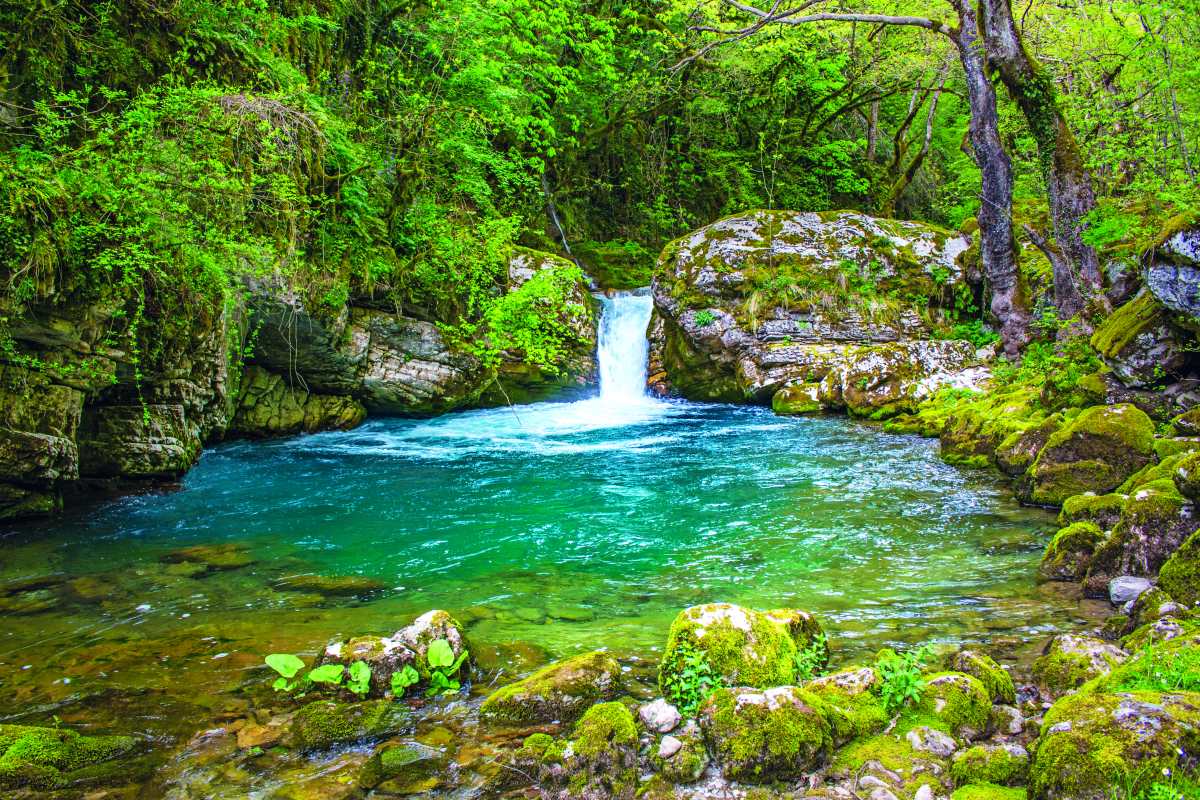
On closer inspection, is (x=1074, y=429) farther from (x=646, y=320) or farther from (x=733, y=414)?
(x=646, y=320)

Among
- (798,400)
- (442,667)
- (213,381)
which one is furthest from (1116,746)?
(798,400)

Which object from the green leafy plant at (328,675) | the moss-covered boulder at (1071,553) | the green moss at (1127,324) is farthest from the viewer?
the green moss at (1127,324)

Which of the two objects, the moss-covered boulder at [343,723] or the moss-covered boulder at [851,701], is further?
the moss-covered boulder at [343,723]

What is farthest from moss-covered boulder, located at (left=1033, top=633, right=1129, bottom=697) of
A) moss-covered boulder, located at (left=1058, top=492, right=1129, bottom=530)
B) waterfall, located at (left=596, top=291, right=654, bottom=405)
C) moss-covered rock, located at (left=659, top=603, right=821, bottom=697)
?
waterfall, located at (left=596, top=291, right=654, bottom=405)

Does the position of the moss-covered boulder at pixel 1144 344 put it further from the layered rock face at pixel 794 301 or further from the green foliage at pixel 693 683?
the green foliage at pixel 693 683

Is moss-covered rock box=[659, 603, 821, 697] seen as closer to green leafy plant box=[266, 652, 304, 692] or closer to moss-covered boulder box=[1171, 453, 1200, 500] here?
green leafy plant box=[266, 652, 304, 692]

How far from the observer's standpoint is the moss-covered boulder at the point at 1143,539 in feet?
15.5

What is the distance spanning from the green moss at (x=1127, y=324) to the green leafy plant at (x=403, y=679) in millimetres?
8518

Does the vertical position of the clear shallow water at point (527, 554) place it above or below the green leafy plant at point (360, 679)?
below

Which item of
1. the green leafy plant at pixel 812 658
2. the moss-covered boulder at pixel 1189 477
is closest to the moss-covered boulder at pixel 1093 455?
the moss-covered boulder at pixel 1189 477

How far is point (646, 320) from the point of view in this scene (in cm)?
1841

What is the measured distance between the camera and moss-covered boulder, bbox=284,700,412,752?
315 cm

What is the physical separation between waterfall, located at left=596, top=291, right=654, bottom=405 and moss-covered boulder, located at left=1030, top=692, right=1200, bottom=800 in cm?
1482

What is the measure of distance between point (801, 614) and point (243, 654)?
11.7ft
